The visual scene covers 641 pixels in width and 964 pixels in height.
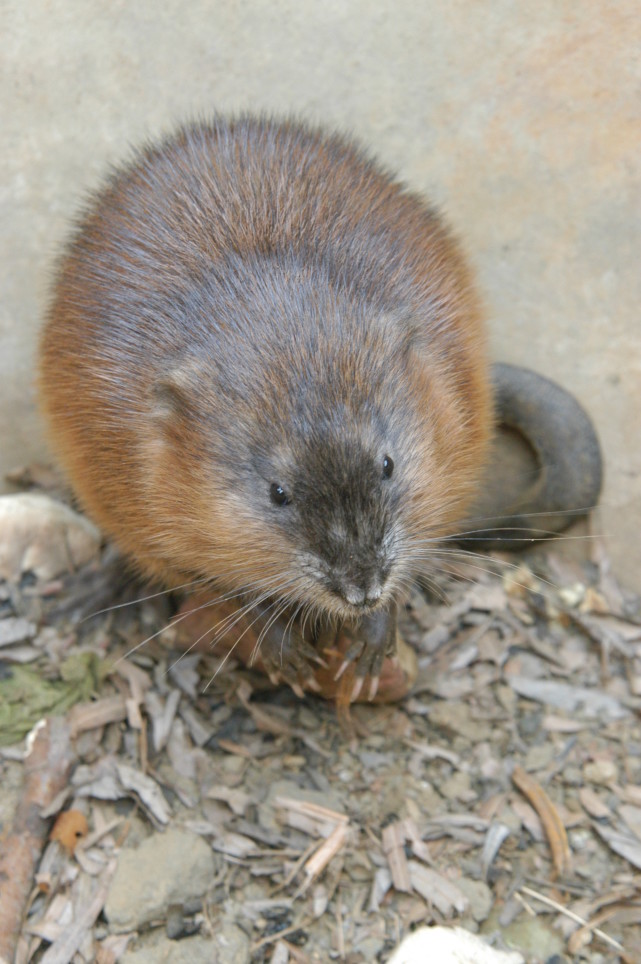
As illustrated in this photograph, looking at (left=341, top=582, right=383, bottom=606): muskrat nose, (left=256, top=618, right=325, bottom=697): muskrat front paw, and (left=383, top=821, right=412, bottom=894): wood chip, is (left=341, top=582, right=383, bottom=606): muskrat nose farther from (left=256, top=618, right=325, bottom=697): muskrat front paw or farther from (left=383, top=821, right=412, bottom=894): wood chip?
(left=383, top=821, right=412, bottom=894): wood chip

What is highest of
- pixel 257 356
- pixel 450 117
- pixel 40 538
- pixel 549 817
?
pixel 450 117

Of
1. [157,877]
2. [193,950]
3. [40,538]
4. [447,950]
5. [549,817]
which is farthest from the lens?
[40,538]

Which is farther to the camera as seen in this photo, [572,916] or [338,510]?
[572,916]

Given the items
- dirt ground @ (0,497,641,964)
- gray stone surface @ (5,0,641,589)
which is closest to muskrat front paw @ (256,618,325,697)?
dirt ground @ (0,497,641,964)

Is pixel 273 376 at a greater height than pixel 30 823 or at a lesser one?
greater

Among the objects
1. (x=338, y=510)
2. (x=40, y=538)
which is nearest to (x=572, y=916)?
(x=338, y=510)

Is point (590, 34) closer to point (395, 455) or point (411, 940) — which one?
point (395, 455)

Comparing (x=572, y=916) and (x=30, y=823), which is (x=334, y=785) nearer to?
(x=572, y=916)
